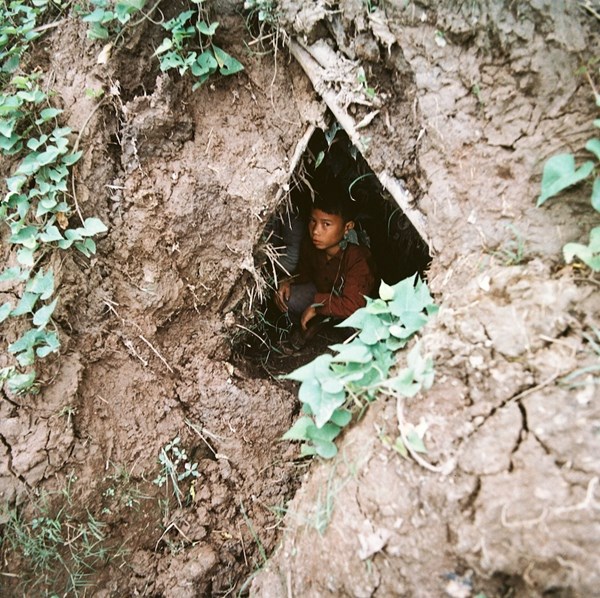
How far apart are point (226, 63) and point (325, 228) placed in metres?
1.42

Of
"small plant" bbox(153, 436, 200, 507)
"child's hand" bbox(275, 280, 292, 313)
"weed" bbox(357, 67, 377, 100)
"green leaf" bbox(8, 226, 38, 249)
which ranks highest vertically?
"weed" bbox(357, 67, 377, 100)

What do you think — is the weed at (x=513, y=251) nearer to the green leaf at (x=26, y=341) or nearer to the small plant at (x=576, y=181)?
the small plant at (x=576, y=181)

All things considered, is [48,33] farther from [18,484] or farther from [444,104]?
[18,484]

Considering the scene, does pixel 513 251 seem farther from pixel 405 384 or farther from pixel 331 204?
pixel 331 204

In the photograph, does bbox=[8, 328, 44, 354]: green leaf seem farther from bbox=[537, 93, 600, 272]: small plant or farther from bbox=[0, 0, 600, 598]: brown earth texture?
bbox=[537, 93, 600, 272]: small plant

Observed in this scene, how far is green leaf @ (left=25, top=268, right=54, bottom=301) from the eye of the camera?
76.9 inches

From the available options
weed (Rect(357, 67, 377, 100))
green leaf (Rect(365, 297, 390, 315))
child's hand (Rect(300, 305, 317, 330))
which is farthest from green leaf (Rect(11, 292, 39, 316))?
child's hand (Rect(300, 305, 317, 330))

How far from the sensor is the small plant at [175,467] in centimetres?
211

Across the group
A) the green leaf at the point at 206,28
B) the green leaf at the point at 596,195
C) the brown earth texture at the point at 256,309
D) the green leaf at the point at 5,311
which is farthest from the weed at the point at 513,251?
the green leaf at the point at 5,311

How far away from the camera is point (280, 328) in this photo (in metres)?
3.51

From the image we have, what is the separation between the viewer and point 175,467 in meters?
2.14

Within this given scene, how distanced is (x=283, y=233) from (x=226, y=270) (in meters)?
1.20

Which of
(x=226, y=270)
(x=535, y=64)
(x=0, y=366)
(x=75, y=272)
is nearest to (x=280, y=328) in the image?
(x=226, y=270)

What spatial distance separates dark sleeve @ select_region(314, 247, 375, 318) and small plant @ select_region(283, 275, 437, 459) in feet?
5.09
